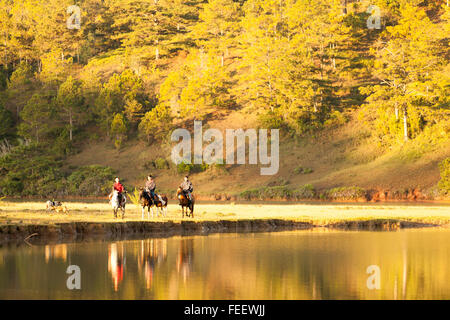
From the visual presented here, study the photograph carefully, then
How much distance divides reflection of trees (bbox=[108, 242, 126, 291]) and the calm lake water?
3 cm

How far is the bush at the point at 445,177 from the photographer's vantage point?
6431 centimetres

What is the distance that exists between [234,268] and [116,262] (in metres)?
4.03

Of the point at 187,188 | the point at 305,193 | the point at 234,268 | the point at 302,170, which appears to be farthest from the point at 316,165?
the point at 234,268

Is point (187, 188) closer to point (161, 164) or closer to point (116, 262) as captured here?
point (116, 262)

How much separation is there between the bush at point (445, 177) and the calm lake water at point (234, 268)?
32354 mm

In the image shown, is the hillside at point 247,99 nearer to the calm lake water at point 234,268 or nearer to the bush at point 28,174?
the bush at point 28,174

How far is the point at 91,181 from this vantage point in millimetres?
87688

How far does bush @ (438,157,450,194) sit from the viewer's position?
6431 cm

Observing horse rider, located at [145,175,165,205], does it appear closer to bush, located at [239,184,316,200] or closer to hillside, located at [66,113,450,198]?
bush, located at [239,184,316,200]

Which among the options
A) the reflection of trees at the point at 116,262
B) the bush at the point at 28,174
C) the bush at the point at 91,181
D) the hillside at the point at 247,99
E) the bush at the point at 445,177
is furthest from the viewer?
the bush at the point at 91,181

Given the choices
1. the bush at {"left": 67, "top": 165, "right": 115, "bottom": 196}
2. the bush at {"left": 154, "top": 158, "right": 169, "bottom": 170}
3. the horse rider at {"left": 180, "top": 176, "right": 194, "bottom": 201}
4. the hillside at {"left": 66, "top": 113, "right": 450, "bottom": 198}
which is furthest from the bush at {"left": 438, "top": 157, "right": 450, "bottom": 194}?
the bush at {"left": 67, "top": 165, "right": 115, "bottom": 196}

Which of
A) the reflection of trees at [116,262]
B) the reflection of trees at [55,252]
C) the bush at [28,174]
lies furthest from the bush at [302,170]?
the reflection of trees at [55,252]

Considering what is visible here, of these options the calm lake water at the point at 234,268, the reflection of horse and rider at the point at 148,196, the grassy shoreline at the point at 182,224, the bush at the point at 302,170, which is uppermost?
the bush at the point at 302,170
